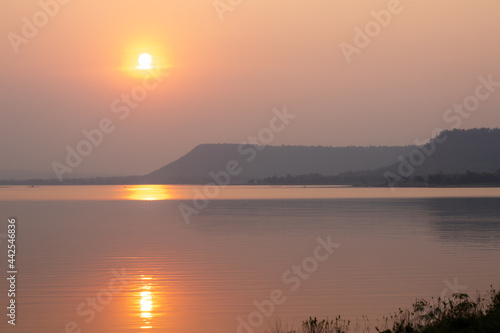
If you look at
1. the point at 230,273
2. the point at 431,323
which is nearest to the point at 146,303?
the point at 230,273

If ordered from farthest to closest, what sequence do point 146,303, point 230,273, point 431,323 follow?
1. point 230,273
2. point 146,303
3. point 431,323

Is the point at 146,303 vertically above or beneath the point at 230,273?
beneath

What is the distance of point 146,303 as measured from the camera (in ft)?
61.3

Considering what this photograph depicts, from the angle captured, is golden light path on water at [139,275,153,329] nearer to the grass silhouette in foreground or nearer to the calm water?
the calm water

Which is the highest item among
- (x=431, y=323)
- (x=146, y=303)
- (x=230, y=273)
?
(x=230, y=273)

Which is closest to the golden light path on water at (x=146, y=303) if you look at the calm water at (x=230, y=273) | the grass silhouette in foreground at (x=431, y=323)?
the calm water at (x=230, y=273)

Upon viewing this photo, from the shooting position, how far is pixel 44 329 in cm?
1605

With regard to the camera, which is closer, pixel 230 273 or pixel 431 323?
pixel 431 323

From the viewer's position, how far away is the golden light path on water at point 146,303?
54.0ft

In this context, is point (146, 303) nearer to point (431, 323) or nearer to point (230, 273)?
point (230, 273)

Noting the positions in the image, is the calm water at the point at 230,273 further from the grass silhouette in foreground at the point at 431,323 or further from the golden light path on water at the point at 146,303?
the grass silhouette in foreground at the point at 431,323

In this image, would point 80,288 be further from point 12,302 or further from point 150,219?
point 150,219

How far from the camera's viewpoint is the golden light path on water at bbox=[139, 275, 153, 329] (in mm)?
16469

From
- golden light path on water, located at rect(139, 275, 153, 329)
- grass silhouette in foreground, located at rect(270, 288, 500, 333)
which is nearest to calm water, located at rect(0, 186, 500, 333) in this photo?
golden light path on water, located at rect(139, 275, 153, 329)
